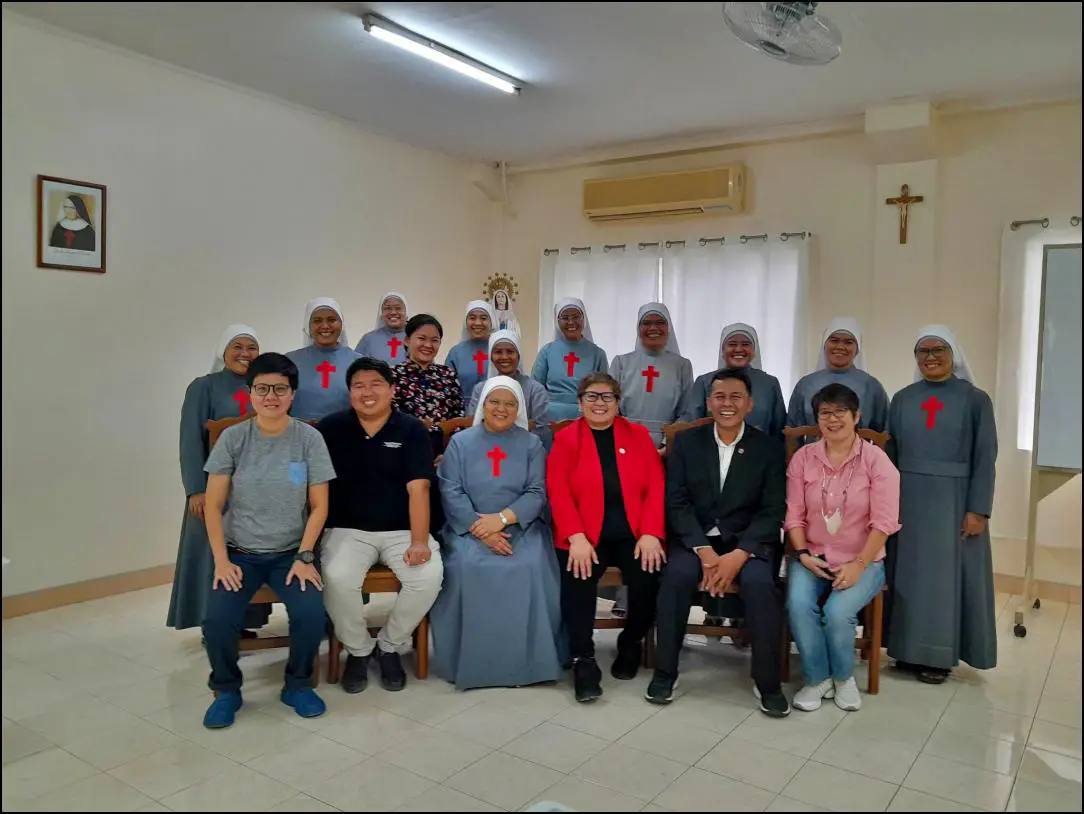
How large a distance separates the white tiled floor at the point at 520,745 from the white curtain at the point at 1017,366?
50.0 inches

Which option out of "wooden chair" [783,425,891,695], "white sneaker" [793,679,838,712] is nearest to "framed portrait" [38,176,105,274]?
"wooden chair" [783,425,891,695]

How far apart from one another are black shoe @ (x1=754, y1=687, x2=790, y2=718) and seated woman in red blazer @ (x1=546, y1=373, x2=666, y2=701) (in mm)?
483

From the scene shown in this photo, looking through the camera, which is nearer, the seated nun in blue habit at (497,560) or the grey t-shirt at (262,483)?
the grey t-shirt at (262,483)

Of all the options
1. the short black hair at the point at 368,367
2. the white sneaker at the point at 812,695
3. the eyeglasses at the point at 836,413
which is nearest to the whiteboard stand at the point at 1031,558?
the eyeglasses at the point at 836,413

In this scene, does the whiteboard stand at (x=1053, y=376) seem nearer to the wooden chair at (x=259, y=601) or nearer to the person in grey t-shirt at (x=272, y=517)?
the person in grey t-shirt at (x=272, y=517)

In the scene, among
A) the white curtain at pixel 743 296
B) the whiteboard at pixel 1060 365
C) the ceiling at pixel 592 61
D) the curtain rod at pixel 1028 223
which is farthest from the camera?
the white curtain at pixel 743 296

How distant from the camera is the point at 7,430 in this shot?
2.05 meters

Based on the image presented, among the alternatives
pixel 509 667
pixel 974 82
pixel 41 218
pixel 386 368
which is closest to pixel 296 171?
pixel 41 218

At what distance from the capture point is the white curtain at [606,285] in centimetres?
538

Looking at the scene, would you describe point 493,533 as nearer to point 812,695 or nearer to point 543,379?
point 812,695

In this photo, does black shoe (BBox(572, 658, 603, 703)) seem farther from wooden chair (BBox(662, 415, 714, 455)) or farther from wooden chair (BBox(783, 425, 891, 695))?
wooden chair (BBox(662, 415, 714, 455))

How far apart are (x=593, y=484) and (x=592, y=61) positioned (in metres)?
1.90

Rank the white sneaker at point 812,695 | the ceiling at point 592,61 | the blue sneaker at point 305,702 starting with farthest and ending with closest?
the white sneaker at point 812,695
the blue sneaker at point 305,702
the ceiling at point 592,61

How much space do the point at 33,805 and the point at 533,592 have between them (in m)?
1.54
